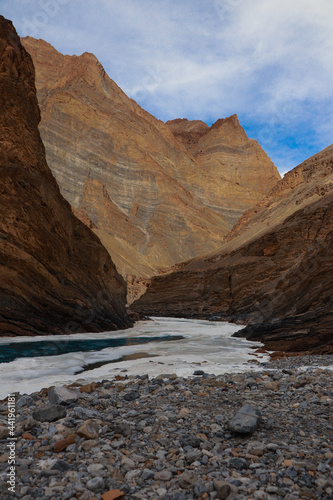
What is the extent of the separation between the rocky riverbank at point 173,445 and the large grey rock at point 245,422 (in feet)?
0.05

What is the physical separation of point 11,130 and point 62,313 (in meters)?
13.5

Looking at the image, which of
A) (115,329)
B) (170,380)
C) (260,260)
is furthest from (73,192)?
(170,380)

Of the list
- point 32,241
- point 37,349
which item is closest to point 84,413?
point 37,349

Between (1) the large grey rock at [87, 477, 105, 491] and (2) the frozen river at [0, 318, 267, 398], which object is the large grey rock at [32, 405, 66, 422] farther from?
(2) the frozen river at [0, 318, 267, 398]

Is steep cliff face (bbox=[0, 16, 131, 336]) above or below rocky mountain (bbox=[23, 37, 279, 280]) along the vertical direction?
below

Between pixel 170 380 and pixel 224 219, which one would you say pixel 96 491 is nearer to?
pixel 170 380

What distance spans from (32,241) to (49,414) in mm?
18686

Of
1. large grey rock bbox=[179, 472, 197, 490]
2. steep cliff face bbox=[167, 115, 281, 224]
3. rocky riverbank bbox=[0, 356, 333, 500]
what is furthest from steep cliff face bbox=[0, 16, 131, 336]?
steep cliff face bbox=[167, 115, 281, 224]

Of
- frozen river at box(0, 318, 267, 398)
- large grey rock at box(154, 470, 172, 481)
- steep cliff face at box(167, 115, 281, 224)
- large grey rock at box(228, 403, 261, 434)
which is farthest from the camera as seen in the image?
steep cliff face at box(167, 115, 281, 224)

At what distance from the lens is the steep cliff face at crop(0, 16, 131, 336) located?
20.6 m

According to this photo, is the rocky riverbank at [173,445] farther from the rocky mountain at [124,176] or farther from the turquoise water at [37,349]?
the rocky mountain at [124,176]

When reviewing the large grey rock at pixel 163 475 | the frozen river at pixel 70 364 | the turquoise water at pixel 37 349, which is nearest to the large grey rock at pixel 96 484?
the large grey rock at pixel 163 475

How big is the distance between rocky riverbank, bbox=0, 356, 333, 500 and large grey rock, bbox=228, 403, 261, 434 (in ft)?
0.05

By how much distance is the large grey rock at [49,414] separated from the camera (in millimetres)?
4992
